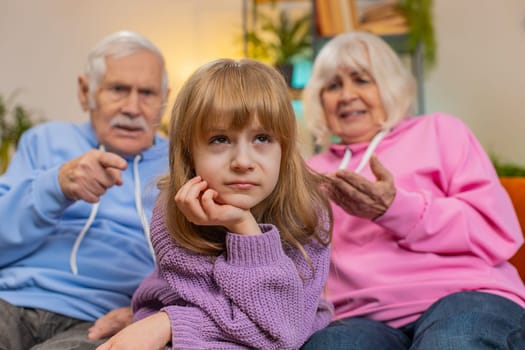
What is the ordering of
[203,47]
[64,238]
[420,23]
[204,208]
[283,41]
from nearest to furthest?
[204,208], [64,238], [420,23], [283,41], [203,47]

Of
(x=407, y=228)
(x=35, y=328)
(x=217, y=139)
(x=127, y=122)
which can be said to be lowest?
(x=35, y=328)

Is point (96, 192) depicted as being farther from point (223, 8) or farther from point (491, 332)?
point (223, 8)

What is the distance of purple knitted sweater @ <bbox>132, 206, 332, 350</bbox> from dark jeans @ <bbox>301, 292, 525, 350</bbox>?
146 mm

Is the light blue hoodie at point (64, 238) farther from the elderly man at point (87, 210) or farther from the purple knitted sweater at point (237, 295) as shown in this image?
the purple knitted sweater at point (237, 295)

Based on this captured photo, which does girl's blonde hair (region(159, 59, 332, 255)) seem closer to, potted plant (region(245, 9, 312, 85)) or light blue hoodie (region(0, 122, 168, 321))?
light blue hoodie (region(0, 122, 168, 321))

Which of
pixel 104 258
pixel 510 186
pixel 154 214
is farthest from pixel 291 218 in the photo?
pixel 510 186

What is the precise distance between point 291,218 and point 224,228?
13cm

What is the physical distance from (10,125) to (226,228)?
2677 millimetres

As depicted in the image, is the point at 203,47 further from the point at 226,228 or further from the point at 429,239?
the point at 226,228

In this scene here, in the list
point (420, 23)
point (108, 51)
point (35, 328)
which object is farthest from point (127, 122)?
point (420, 23)

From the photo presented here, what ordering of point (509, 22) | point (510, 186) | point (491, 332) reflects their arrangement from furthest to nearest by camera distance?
point (509, 22), point (510, 186), point (491, 332)

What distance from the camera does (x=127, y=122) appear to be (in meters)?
1.67

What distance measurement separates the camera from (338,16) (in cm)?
270

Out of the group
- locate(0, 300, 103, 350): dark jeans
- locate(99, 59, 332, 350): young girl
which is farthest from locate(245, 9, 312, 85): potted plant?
locate(99, 59, 332, 350): young girl
